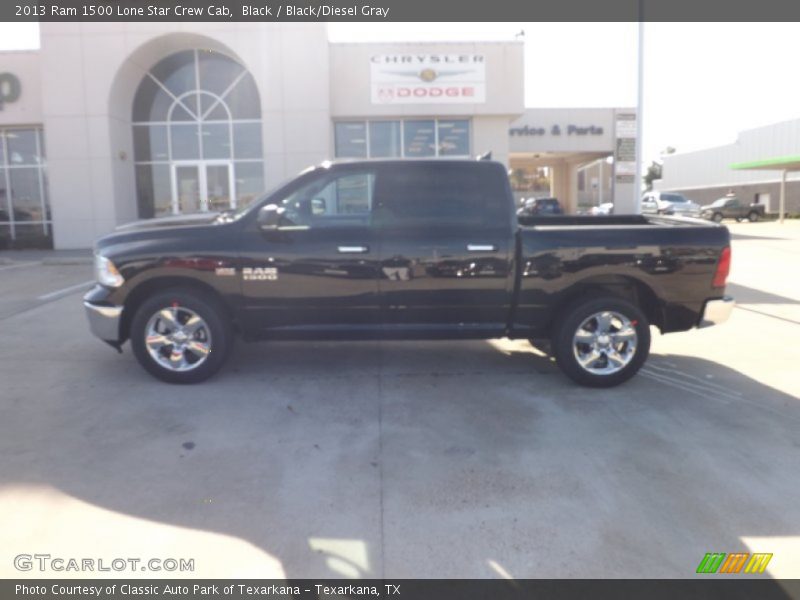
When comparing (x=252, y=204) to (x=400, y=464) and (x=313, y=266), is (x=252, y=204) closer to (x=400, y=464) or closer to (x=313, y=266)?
(x=313, y=266)

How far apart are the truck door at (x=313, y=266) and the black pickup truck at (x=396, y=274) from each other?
1 centimetres

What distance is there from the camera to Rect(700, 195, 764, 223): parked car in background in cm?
3956

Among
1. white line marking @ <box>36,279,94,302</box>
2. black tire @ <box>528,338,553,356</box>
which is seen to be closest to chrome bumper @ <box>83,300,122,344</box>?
black tire @ <box>528,338,553,356</box>

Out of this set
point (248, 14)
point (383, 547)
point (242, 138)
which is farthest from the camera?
point (242, 138)

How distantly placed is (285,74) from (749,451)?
646 inches

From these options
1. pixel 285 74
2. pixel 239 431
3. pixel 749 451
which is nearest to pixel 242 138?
pixel 285 74

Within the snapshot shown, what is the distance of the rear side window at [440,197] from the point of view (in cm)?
600

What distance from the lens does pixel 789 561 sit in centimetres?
333

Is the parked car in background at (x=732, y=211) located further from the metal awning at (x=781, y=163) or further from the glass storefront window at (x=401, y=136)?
the glass storefront window at (x=401, y=136)

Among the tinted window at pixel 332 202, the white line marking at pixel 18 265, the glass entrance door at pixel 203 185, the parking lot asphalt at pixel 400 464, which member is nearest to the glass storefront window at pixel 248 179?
the glass entrance door at pixel 203 185

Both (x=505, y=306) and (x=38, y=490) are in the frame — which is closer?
(x=38, y=490)

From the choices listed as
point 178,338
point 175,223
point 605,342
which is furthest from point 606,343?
point 175,223

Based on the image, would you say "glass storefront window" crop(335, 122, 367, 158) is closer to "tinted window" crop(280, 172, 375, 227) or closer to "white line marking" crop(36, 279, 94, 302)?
"white line marking" crop(36, 279, 94, 302)

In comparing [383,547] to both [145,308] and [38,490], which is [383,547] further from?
[145,308]
